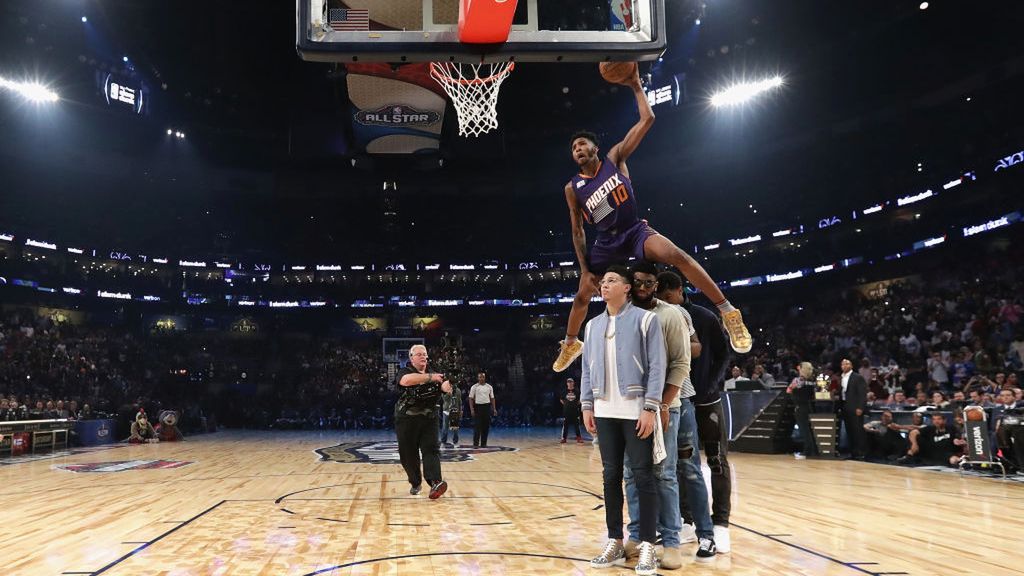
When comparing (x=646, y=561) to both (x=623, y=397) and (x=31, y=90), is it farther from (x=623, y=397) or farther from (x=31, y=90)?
(x=31, y=90)

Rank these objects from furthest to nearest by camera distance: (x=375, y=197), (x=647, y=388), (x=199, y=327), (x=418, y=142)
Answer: (x=199, y=327) → (x=375, y=197) → (x=418, y=142) → (x=647, y=388)

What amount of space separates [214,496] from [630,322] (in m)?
5.55

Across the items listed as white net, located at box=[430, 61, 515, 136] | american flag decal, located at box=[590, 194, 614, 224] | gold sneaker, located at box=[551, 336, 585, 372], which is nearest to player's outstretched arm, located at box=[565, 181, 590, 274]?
american flag decal, located at box=[590, 194, 614, 224]

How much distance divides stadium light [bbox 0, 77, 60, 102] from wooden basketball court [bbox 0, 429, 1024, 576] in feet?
49.6

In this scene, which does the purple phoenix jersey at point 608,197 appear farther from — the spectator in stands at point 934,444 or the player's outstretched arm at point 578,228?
the spectator in stands at point 934,444

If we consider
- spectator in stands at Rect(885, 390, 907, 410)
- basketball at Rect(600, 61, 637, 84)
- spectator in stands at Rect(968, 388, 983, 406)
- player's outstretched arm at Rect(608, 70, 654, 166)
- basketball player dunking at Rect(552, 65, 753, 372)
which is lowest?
spectator in stands at Rect(885, 390, 907, 410)

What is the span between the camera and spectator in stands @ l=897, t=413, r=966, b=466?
9.94 metres

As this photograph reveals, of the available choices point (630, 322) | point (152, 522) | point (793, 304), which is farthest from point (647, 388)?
point (793, 304)

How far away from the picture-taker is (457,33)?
205 inches

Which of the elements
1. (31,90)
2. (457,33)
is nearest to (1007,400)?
(457,33)

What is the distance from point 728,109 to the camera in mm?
23047

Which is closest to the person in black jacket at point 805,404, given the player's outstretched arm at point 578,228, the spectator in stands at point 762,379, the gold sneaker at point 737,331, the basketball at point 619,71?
the spectator in stands at point 762,379

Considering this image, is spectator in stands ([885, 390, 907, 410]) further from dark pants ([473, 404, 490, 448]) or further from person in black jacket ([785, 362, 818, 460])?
dark pants ([473, 404, 490, 448])

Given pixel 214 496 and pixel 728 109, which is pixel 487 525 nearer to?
pixel 214 496
